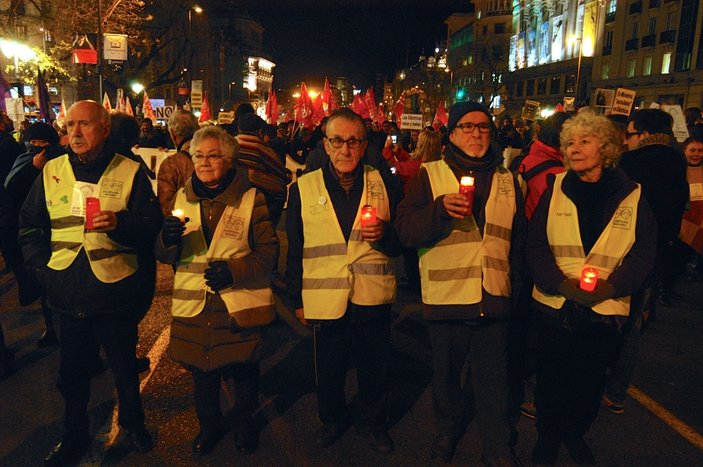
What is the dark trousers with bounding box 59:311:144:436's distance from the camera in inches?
142

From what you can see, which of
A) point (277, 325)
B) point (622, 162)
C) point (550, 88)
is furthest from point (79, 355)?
point (550, 88)

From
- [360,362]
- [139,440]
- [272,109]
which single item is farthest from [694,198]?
[272,109]

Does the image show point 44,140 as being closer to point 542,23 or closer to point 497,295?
point 497,295

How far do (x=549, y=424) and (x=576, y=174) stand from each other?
1632mm

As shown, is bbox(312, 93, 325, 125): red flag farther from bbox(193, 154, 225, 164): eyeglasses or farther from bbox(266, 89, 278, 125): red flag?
bbox(193, 154, 225, 164): eyeglasses

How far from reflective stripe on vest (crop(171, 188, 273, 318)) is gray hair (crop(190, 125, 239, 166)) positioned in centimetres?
26

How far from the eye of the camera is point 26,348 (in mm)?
5625

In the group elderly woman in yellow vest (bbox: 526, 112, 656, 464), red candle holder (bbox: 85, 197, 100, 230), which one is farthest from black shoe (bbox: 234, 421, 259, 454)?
elderly woman in yellow vest (bbox: 526, 112, 656, 464)

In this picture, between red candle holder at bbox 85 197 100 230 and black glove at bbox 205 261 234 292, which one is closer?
red candle holder at bbox 85 197 100 230

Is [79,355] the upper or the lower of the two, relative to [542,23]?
lower

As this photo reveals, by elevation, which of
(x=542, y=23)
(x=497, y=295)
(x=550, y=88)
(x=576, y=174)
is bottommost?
(x=497, y=295)

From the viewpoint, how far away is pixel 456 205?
306 cm

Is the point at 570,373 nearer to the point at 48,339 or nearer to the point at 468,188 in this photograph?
the point at 468,188

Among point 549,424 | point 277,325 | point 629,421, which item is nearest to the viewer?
point 549,424
